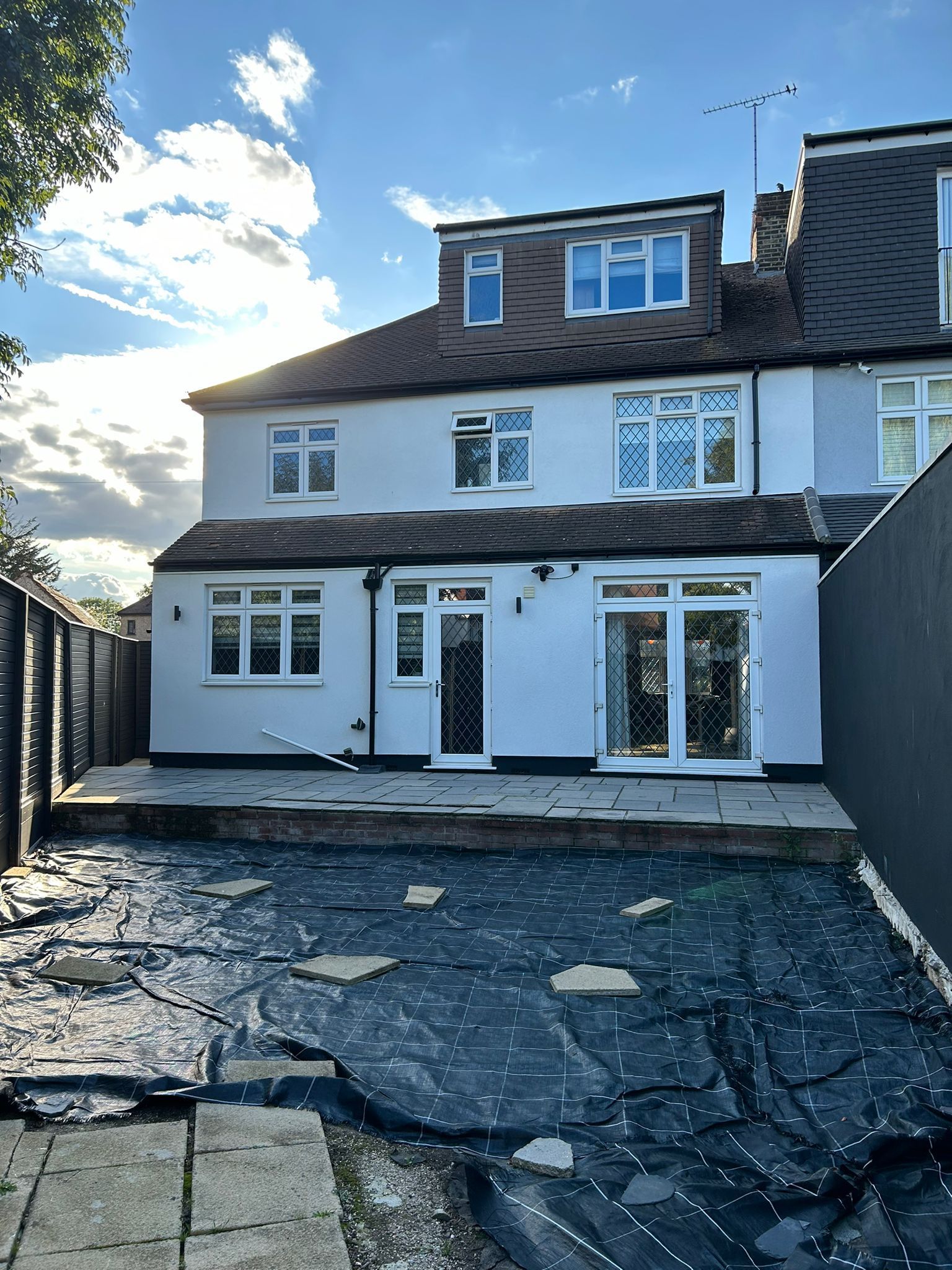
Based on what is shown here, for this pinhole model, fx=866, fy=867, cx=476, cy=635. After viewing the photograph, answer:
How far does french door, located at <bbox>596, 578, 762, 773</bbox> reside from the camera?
1098cm

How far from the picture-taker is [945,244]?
38.6ft

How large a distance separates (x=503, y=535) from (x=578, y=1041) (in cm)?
866

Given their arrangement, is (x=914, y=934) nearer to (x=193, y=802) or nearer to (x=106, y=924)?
(x=106, y=924)

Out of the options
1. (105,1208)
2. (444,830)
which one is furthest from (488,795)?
(105,1208)

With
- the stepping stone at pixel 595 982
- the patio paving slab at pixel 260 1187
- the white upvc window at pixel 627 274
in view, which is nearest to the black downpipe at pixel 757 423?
the white upvc window at pixel 627 274

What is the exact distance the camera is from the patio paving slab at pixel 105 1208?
243 centimetres

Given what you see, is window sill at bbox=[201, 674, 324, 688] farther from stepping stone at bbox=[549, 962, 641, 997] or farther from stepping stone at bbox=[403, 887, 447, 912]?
stepping stone at bbox=[549, 962, 641, 997]

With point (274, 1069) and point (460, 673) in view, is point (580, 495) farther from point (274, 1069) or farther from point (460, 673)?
point (274, 1069)

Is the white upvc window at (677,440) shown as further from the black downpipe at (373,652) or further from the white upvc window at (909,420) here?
the black downpipe at (373,652)

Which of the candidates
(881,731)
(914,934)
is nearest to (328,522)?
(881,731)

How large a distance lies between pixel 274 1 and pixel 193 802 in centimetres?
762

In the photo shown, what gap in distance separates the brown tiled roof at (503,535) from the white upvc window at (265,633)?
41 cm

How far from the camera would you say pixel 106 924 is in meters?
5.77

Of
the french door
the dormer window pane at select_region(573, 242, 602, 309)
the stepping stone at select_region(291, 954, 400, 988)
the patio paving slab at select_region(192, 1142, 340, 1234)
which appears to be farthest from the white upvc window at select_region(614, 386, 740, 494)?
the patio paving slab at select_region(192, 1142, 340, 1234)
